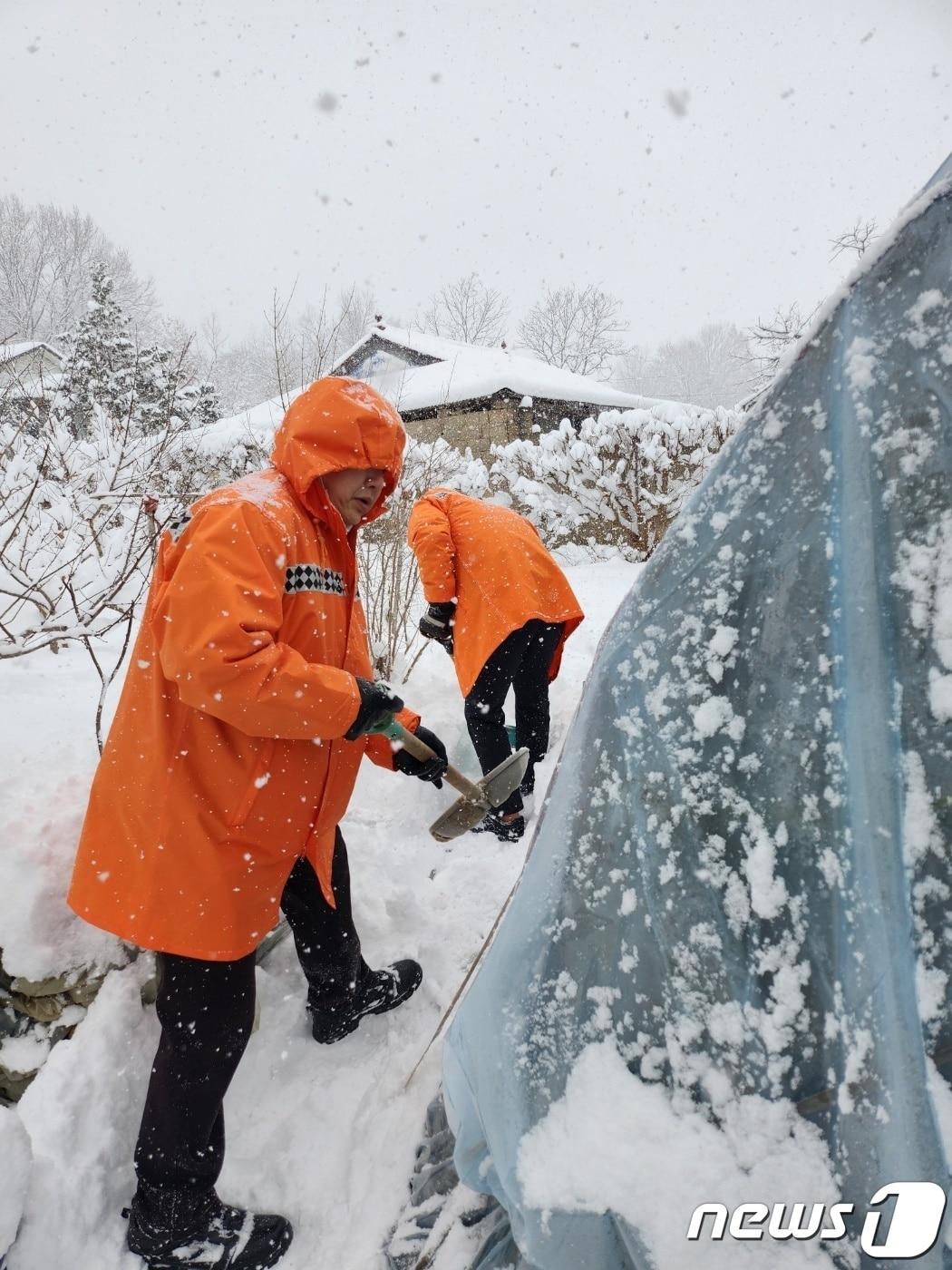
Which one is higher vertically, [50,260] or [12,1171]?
[50,260]

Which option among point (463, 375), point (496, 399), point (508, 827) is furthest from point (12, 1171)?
point (463, 375)

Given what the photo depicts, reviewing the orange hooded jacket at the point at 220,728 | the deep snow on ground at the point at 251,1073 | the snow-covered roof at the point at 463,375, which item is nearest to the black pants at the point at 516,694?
the deep snow on ground at the point at 251,1073

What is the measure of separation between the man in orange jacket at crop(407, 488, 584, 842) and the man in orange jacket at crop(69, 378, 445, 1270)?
1.42 m

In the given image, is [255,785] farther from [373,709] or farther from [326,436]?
[326,436]

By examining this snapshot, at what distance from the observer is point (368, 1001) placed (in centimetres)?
198

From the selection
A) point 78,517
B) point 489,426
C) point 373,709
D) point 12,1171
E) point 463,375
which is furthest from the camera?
point 463,375

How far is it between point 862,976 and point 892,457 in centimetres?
72

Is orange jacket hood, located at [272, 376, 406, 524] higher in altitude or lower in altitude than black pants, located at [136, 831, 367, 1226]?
higher

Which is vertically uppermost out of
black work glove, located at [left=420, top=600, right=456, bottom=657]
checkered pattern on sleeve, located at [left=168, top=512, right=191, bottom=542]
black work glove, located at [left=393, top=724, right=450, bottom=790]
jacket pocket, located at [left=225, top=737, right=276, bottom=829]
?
checkered pattern on sleeve, located at [left=168, top=512, right=191, bottom=542]

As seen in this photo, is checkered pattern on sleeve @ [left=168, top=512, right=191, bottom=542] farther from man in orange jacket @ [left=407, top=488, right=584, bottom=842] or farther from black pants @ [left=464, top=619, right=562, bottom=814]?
black pants @ [left=464, top=619, right=562, bottom=814]

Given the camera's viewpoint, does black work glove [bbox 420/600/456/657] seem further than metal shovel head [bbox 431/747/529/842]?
Yes

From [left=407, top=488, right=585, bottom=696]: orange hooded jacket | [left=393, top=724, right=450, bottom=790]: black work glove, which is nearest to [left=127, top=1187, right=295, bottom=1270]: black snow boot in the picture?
[left=393, top=724, right=450, bottom=790]: black work glove

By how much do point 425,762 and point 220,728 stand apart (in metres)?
0.65

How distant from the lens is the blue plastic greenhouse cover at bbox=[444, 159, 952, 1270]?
87 cm
